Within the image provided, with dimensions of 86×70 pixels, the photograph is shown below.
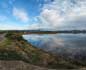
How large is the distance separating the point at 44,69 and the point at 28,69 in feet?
4.75

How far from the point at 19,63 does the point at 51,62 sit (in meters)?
6.53

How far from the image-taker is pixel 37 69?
22.9 meters

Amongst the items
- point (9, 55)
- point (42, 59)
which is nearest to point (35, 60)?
point (42, 59)

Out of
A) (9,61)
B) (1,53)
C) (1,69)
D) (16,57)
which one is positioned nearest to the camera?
(1,69)

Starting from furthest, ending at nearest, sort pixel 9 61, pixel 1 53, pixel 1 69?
1. pixel 1 53
2. pixel 9 61
3. pixel 1 69

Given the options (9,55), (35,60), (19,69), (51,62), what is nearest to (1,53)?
(9,55)

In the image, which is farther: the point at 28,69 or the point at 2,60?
the point at 2,60

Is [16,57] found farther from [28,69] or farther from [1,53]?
[28,69]

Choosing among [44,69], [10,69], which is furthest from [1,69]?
[44,69]

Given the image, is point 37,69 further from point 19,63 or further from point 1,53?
→ point 1,53

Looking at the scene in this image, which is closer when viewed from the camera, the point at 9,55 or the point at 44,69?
the point at 44,69

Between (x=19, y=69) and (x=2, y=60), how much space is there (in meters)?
3.22

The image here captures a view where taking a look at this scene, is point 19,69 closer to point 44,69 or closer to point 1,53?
point 44,69

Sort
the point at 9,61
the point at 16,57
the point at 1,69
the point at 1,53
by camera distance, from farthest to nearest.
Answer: the point at 1,53 → the point at 16,57 → the point at 9,61 → the point at 1,69
